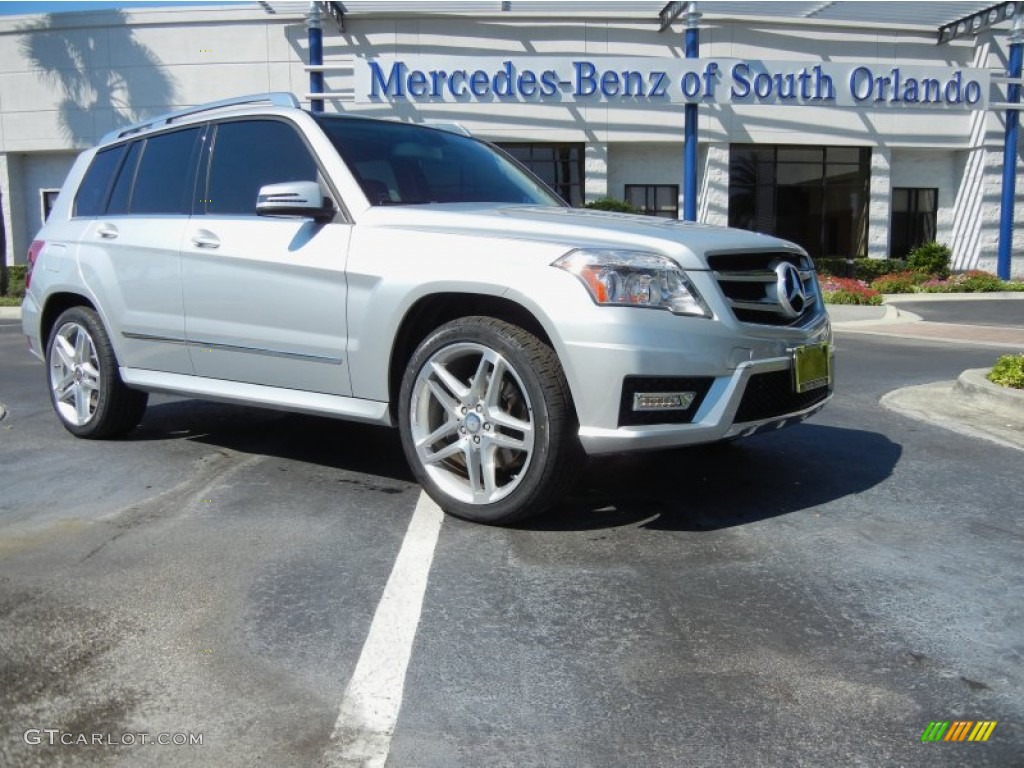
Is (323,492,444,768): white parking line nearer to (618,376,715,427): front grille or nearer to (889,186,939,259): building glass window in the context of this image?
(618,376,715,427): front grille

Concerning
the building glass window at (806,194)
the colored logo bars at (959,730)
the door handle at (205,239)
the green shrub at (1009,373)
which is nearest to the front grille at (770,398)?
the colored logo bars at (959,730)

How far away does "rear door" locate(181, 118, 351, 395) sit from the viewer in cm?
445

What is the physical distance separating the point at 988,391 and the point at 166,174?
580 centimetres

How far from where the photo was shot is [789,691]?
258cm

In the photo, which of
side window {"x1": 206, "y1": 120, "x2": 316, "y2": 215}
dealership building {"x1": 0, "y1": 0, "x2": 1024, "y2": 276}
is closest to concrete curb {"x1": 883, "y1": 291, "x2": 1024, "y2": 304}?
dealership building {"x1": 0, "y1": 0, "x2": 1024, "y2": 276}

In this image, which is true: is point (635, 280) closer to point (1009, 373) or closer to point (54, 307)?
point (54, 307)

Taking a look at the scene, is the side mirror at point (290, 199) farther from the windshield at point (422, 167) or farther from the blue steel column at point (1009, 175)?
the blue steel column at point (1009, 175)

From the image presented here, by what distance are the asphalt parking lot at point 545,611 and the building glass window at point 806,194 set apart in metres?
22.6

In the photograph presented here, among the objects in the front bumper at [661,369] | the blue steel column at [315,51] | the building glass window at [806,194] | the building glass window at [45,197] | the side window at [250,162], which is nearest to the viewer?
the front bumper at [661,369]

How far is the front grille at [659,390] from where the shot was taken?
3.67m

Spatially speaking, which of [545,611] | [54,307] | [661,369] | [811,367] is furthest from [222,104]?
[545,611]

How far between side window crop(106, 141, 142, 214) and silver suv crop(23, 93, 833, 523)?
16 mm

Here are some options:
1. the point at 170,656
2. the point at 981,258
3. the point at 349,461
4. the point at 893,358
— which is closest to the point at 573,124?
the point at 981,258

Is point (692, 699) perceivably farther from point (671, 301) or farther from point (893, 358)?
point (893, 358)
